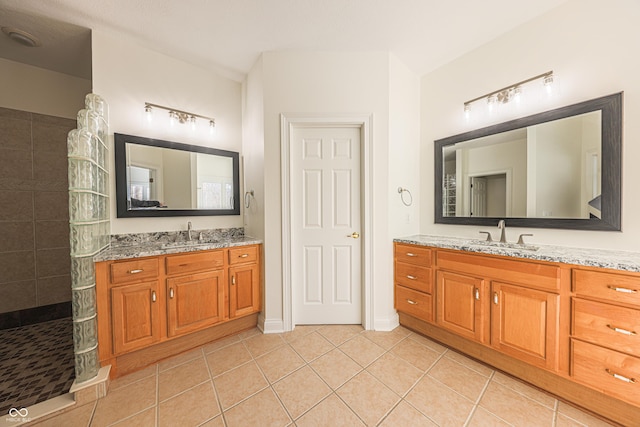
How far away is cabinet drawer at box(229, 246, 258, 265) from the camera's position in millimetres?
2279

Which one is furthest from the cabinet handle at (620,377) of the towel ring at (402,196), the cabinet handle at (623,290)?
the towel ring at (402,196)

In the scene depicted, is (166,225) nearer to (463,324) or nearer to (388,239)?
(388,239)

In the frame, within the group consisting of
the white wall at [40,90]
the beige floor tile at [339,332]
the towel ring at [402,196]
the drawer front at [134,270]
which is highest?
the white wall at [40,90]

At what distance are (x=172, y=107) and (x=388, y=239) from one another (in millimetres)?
2699

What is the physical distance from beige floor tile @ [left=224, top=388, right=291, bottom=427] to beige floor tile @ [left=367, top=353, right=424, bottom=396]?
0.73 metres

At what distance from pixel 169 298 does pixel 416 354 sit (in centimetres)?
217

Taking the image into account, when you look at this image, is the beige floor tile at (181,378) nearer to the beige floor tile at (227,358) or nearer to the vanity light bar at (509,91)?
the beige floor tile at (227,358)

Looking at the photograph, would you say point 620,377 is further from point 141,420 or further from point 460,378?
point 141,420

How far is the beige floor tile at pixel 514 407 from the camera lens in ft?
4.48

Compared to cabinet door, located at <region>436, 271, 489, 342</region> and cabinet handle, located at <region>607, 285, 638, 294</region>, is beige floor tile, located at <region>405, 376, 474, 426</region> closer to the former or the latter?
cabinet door, located at <region>436, 271, 489, 342</region>

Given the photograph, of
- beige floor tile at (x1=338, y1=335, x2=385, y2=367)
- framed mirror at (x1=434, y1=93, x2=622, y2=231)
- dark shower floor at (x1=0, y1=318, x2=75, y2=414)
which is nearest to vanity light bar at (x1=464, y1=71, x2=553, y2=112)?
framed mirror at (x1=434, y1=93, x2=622, y2=231)

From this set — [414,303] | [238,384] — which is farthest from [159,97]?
[414,303]

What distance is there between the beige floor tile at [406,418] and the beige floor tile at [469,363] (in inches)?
28.6

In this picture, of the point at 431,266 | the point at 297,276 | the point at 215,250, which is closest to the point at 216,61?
the point at 215,250
